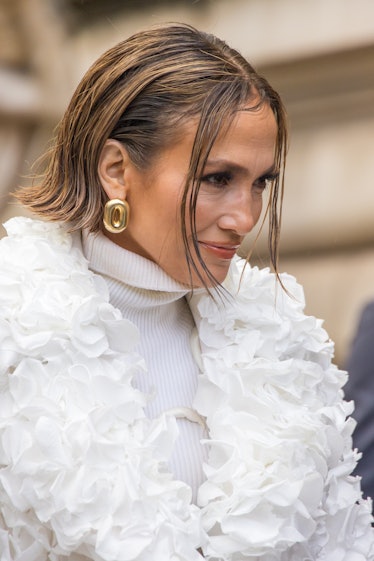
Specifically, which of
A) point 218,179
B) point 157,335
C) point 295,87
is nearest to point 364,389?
point 157,335

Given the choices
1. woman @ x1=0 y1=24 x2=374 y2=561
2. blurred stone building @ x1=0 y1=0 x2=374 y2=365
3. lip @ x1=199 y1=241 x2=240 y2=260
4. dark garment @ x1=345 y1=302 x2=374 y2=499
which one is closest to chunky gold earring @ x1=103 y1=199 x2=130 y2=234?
woman @ x1=0 y1=24 x2=374 y2=561

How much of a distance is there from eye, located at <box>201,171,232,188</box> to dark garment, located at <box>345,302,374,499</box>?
1.01m

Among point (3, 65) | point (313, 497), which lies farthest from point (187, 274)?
point (3, 65)

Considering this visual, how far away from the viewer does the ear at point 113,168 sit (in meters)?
1.33

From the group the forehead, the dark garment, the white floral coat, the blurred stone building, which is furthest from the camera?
the blurred stone building

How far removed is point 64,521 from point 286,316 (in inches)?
20.1

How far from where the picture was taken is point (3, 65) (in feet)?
9.52

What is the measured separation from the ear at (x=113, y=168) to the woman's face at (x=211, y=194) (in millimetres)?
11

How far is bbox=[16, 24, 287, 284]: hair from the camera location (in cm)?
130

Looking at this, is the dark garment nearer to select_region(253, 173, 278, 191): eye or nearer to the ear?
select_region(253, 173, 278, 191): eye

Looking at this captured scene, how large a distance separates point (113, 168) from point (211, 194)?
143 mm

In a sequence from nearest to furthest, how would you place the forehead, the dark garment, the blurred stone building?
1. the forehead
2. the dark garment
3. the blurred stone building

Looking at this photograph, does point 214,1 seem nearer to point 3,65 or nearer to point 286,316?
point 3,65

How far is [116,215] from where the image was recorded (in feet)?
4.36
